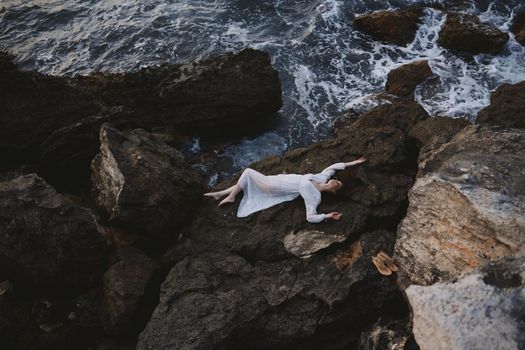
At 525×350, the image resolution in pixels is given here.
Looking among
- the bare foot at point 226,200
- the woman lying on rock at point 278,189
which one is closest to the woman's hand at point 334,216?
the woman lying on rock at point 278,189

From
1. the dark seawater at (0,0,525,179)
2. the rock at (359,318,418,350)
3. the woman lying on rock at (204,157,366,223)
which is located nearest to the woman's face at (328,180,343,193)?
the woman lying on rock at (204,157,366,223)

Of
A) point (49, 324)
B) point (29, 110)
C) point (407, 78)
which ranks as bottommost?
point (407, 78)

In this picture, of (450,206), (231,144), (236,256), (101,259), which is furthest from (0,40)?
(450,206)

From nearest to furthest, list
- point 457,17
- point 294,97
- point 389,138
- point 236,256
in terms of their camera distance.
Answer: point 236,256, point 389,138, point 294,97, point 457,17

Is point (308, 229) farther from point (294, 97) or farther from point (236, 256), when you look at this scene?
point (294, 97)

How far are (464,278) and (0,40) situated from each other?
17.6 m

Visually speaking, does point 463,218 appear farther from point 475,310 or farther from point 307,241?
point 307,241

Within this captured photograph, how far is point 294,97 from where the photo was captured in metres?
12.8

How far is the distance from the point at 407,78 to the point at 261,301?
8574mm

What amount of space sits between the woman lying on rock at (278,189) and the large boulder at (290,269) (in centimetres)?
18

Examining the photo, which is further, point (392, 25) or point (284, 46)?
point (284, 46)

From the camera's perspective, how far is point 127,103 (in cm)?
1064

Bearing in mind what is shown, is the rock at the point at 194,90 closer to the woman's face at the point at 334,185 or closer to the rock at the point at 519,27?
the woman's face at the point at 334,185

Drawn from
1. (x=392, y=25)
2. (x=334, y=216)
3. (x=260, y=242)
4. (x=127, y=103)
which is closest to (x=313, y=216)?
(x=334, y=216)
